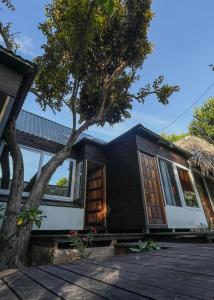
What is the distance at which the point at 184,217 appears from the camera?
8641 mm

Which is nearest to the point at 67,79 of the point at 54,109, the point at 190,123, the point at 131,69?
the point at 54,109

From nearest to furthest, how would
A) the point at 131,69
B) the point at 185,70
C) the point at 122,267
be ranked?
the point at 122,267, the point at 131,69, the point at 185,70

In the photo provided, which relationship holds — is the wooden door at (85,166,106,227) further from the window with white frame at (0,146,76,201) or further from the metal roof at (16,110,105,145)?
the metal roof at (16,110,105,145)

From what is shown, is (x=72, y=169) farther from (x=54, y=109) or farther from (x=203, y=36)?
(x=203, y=36)

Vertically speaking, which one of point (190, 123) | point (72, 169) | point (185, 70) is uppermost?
point (190, 123)

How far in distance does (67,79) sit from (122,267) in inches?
282

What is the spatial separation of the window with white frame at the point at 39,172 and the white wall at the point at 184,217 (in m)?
3.90

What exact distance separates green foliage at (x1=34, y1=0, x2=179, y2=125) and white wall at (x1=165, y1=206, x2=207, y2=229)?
4.53 metres

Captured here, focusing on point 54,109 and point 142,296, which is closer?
point 142,296

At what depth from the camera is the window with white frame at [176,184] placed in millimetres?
8547

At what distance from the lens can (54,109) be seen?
8227 mm

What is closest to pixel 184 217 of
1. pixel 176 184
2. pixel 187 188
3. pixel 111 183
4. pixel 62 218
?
pixel 176 184

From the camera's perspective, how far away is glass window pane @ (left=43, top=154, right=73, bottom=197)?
25.6 feet

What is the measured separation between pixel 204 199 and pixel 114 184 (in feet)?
20.7
